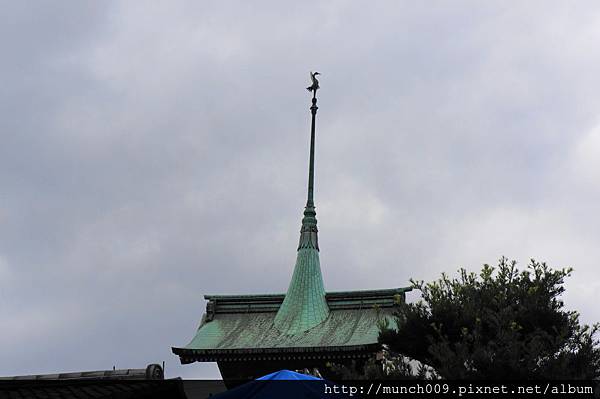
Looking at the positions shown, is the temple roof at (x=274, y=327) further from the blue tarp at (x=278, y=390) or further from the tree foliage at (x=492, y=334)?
the blue tarp at (x=278, y=390)

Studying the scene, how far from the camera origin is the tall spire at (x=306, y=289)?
80.2 feet

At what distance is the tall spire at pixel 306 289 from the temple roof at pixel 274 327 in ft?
0.86

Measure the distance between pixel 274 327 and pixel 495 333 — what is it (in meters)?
8.55

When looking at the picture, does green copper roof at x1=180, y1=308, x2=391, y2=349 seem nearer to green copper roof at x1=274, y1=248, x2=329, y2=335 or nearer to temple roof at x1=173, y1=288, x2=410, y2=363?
temple roof at x1=173, y1=288, x2=410, y2=363

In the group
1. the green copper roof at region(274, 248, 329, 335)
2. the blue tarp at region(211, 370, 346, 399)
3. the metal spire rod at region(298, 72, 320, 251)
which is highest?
the metal spire rod at region(298, 72, 320, 251)

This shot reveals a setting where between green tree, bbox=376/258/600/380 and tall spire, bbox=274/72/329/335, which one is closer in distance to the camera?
green tree, bbox=376/258/600/380

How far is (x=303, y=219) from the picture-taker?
27000 millimetres

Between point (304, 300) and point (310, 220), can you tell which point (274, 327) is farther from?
point (310, 220)

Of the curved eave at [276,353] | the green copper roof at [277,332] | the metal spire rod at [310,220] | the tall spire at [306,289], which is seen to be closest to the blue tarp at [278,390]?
the curved eave at [276,353]

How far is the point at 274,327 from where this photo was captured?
24500 mm

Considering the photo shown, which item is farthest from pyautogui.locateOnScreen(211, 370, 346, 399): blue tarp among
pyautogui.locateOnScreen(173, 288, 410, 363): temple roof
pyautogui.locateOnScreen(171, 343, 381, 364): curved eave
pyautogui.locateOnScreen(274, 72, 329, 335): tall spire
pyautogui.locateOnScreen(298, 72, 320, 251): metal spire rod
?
pyautogui.locateOnScreen(298, 72, 320, 251): metal spire rod

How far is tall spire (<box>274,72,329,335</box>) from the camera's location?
2445cm

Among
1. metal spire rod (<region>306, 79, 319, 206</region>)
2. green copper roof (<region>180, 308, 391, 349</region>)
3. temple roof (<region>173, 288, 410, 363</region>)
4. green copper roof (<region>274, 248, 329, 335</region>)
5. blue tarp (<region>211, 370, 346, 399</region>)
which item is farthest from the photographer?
metal spire rod (<region>306, 79, 319, 206</region>)

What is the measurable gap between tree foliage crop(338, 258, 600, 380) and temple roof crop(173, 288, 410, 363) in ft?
11.3
